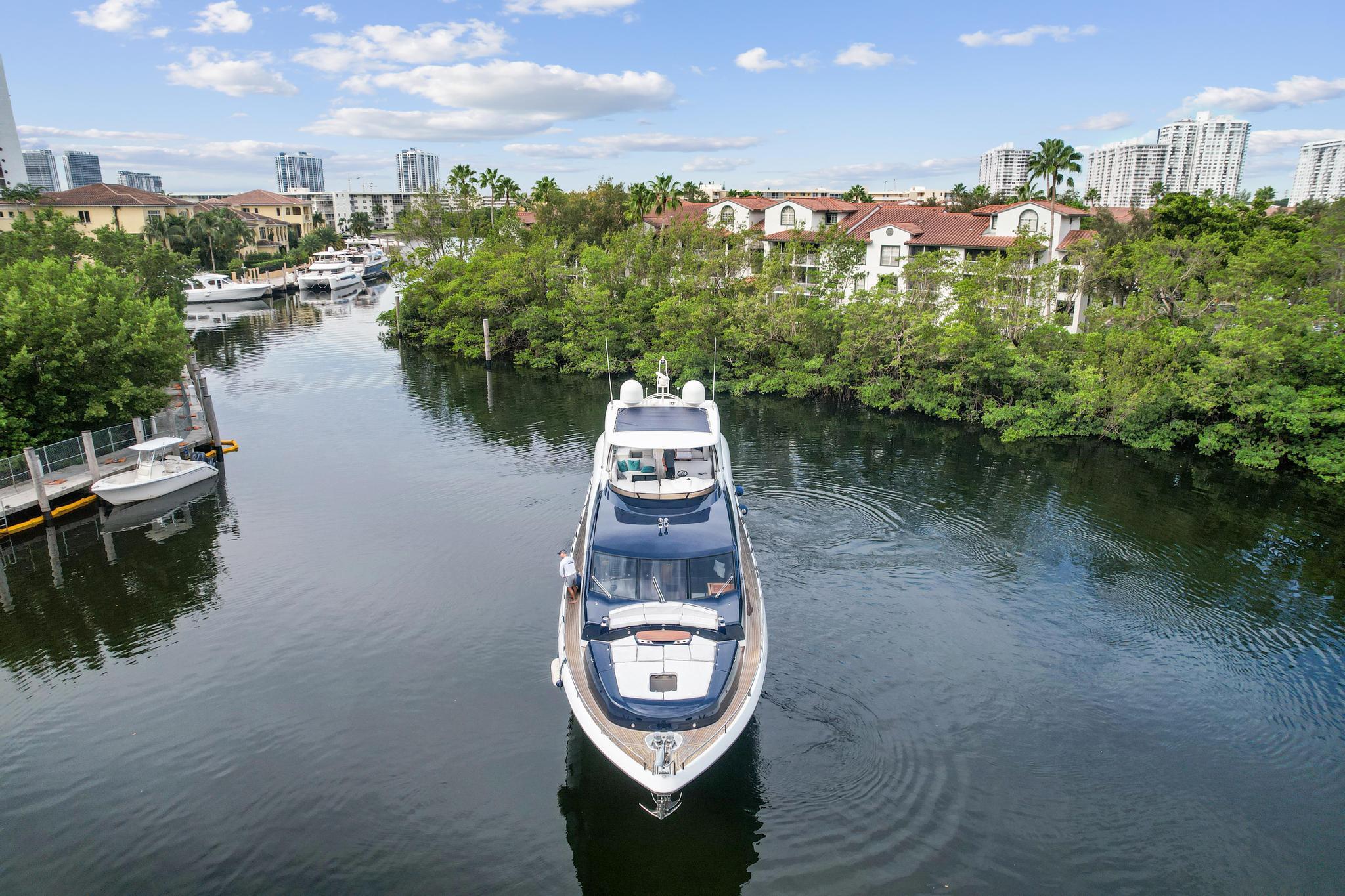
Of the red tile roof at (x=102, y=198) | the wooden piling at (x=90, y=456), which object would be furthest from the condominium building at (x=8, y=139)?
the wooden piling at (x=90, y=456)

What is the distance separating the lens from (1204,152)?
5468 inches

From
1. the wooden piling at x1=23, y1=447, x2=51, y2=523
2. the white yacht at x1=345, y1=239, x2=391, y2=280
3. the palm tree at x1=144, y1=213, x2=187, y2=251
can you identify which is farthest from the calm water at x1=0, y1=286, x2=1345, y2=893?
the white yacht at x1=345, y1=239, x2=391, y2=280

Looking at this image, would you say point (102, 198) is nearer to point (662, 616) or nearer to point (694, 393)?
point (694, 393)

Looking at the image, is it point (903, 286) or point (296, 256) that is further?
point (296, 256)

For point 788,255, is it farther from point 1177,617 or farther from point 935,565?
point 1177,617

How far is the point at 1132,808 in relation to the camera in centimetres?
1427

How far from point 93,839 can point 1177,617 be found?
1029 inches

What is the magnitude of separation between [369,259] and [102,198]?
35.4 metres

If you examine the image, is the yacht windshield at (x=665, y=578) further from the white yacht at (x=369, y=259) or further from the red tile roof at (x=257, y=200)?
the red tile roof at (x=257, y=200)

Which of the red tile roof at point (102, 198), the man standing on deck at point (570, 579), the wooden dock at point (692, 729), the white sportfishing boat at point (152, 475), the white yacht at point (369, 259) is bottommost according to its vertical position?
the white sportfishing boat at point (152, 475)

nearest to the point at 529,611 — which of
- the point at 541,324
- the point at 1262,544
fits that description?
the point at 1262,544

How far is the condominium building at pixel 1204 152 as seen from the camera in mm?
133875

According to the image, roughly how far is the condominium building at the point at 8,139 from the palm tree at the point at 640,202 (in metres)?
189

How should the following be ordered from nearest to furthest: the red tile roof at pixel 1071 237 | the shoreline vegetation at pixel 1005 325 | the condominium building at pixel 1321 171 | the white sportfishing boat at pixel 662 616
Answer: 1. the white sportfishing boat at pixel 662 616
2. the shoreline vegetation at pixel 1005 325
3. the red tile roof at pixel 1071 237
4. the condominium building at pixel 1321 171
